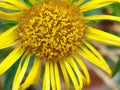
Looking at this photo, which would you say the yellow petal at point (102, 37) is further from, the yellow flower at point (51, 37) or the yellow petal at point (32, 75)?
→ the yellow petal at point (32, 75)

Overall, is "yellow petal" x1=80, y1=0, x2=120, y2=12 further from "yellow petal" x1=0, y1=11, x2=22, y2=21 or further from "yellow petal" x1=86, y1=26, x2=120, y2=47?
"yellow petal" x1=0, y1=11, x2=22, y2=21

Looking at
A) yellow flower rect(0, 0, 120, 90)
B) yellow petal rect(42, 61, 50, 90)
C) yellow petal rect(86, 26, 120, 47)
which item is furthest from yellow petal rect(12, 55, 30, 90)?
yellow petal rect(86, 26, 120, 47)

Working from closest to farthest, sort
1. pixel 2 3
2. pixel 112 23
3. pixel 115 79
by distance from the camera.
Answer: pixel 2 3, pixel 115 79, pixel 112 23

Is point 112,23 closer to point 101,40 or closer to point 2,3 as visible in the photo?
point 101,40

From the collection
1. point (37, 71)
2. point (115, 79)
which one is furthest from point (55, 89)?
point (115, 79)

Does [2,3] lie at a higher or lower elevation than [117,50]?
higher

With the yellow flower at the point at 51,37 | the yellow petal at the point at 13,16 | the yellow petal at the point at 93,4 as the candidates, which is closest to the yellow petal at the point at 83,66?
the yellow flower at the point at 51,37

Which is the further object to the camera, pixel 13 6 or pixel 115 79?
pixel 115 79
